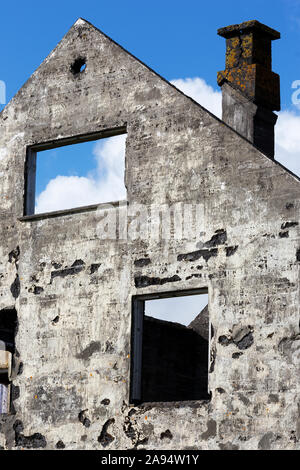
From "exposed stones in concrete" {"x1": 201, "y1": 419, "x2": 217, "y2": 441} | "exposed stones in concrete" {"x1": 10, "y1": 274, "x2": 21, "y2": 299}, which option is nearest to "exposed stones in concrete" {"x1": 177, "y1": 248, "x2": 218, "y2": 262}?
"exposed stones in concrete" {"x1": 201, "y1": 419, "x2": 217, "y2": 441}

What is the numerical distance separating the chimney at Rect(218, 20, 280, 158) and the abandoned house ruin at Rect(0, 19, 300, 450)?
0.07ft

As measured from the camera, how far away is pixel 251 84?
12938 mm

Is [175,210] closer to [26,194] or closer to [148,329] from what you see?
[26,194]

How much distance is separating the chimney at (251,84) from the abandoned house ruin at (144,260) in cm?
2

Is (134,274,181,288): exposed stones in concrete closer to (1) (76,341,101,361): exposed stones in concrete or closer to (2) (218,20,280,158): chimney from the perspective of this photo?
(1) (76,341,101,361): exposed stones in concrete

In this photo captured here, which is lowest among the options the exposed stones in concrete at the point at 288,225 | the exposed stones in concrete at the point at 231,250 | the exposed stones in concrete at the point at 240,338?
the exposed stones in concrete at the point at 240,338

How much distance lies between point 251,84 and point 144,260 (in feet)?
10.8

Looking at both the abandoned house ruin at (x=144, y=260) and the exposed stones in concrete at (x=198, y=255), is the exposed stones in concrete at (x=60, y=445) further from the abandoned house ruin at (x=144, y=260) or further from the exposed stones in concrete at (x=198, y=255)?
the exposed stones in concrete at (x=198, y=255)

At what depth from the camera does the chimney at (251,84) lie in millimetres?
12656

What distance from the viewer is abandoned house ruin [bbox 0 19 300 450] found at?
414 inches

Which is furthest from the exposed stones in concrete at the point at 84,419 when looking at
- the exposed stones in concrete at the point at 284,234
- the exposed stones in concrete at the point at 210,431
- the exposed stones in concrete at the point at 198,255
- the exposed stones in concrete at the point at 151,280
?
the exposed stones in concrete at the point at 284,234
